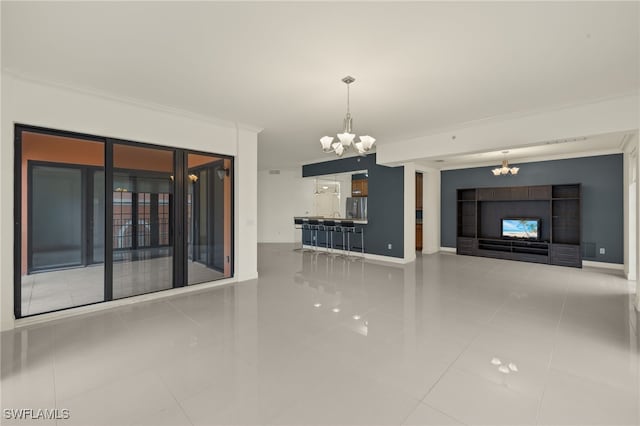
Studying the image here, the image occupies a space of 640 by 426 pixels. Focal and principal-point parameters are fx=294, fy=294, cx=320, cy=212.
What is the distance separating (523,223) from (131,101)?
29.7 ft

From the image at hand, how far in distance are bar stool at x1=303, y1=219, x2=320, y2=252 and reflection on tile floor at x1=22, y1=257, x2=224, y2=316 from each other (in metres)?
3.94

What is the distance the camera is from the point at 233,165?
5.43m

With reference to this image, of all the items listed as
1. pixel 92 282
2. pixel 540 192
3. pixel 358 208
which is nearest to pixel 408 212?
pixel 358 208

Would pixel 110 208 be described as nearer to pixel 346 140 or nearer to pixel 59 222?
pixel 59 222

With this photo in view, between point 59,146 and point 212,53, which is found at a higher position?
point 212,53

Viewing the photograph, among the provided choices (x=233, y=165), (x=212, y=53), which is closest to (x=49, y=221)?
(x=233, y=165)

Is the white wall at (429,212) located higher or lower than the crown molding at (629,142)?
lower

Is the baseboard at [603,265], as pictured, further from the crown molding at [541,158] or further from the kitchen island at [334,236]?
the kitchen island at [334,236]

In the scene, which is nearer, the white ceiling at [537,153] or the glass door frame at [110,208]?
the glass door frame at [110,208]

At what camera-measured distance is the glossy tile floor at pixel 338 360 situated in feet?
6.47

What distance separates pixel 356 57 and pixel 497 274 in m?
5.36

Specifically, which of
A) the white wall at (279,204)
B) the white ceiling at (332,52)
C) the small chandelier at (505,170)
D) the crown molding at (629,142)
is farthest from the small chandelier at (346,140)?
the white wall at (279,204)

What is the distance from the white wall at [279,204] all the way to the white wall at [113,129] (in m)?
5.81

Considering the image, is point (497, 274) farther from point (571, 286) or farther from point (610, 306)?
point (610, 306)
